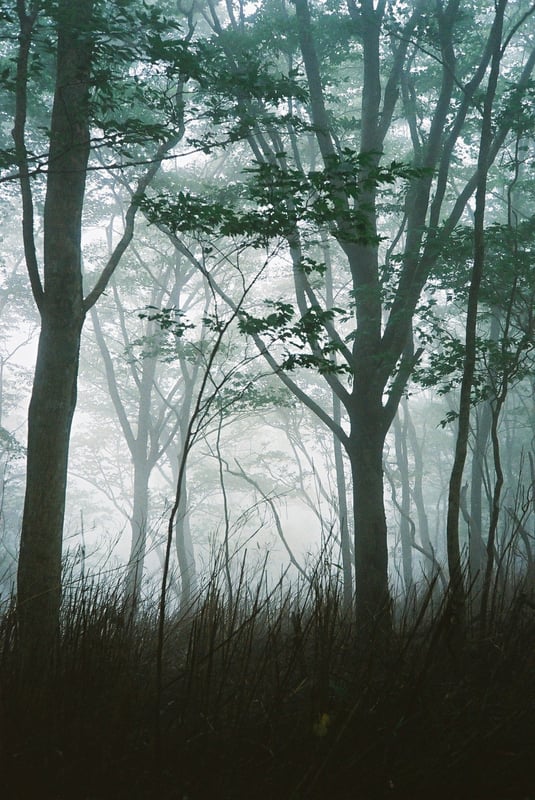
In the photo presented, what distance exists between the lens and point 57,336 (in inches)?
136

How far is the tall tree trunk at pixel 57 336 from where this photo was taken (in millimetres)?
3156

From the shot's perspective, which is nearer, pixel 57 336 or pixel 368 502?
pixel 57 336

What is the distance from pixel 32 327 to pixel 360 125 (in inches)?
531

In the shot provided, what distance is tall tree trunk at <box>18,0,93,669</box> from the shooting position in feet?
10.4

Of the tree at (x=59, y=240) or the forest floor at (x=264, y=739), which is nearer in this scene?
the forest floor at (x=264, y=739)

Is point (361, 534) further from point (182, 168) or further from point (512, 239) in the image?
point (182, 168)

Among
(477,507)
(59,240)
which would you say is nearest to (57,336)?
(59,240)

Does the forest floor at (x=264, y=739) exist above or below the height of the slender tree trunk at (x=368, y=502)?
below

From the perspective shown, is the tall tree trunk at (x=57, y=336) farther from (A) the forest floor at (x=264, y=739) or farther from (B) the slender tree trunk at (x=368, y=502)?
(B) the slender tree trunk at (x=368, y=502)

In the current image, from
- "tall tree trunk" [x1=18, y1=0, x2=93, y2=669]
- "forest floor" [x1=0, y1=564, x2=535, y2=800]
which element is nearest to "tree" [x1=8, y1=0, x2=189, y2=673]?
"tall tree trunk" [x1=18, y1=0, x2=93, y2=669]

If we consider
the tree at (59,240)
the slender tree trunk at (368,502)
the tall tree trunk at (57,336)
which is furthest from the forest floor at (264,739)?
the slender tree trunk at (368,502)

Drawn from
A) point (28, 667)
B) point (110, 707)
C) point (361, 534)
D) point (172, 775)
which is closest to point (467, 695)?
point (172, 775)

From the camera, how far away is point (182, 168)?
1138cm

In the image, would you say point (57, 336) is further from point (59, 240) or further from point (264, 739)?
point (264, 739)
